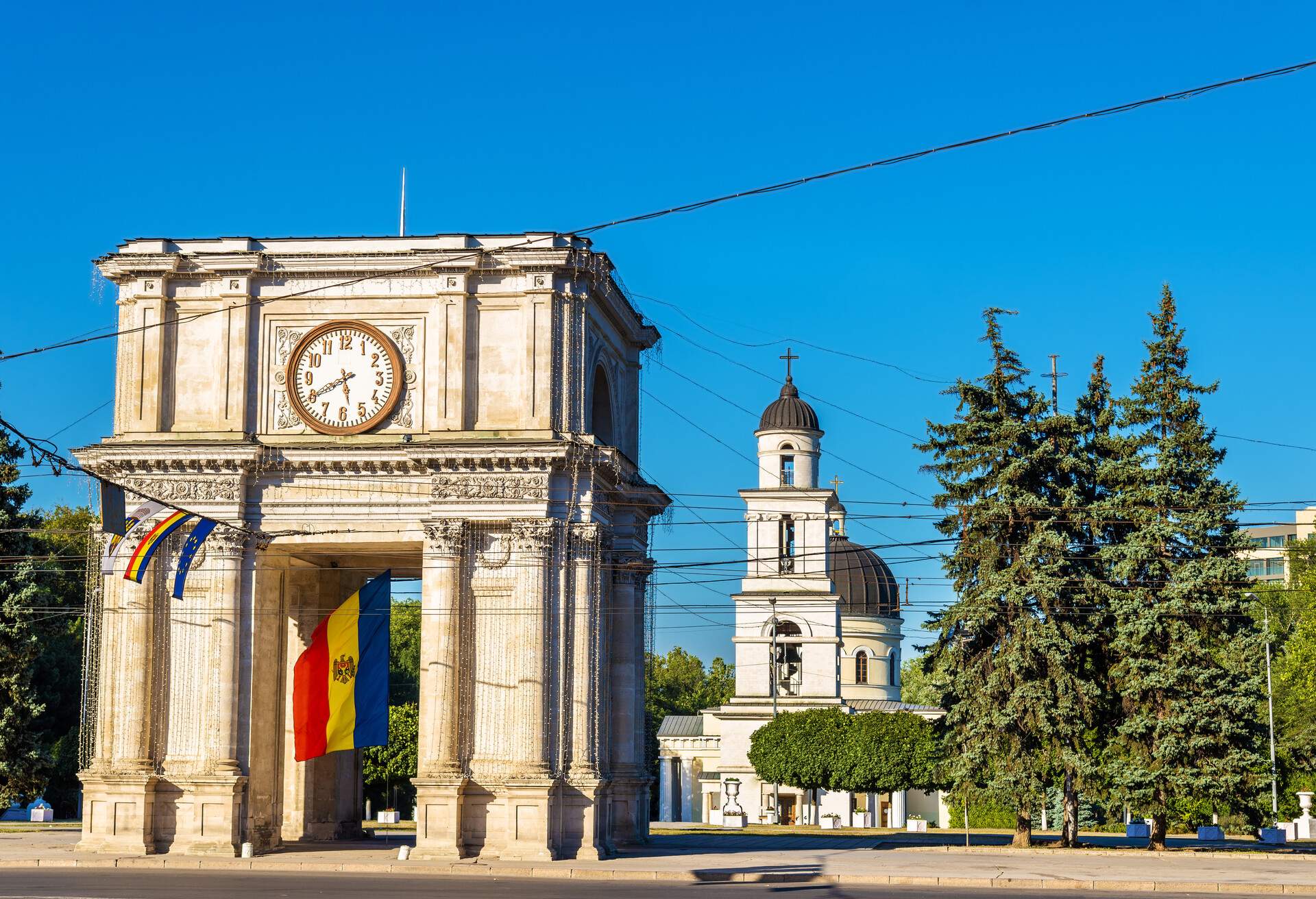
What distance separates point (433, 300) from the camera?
38.4 meters

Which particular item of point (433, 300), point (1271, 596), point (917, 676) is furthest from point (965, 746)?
point (917, 676)

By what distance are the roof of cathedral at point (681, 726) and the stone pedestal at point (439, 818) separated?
56401 millimetres

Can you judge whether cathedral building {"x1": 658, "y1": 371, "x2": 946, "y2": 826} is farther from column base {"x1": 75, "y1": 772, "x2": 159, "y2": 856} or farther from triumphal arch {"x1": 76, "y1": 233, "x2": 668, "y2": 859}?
column base {"x1": 75, "y1": 772, "x2": 159, "y2": 856}

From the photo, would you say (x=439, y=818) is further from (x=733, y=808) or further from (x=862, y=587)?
(x=862, y=587)

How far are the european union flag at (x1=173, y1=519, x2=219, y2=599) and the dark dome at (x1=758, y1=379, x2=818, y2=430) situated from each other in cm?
4139

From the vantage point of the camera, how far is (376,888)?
2895 cm

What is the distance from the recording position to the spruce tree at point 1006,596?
144 feet

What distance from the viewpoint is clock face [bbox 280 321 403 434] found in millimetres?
38469

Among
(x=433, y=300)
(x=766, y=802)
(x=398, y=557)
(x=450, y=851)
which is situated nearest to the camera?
(x=450, y=851)

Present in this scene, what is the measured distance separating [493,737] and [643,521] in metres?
8.15

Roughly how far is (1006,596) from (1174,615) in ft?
14.1

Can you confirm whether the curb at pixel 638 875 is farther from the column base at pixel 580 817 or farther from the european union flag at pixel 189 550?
the european union flag at pixel 189 550

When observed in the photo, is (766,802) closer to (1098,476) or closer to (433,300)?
(1098,476)

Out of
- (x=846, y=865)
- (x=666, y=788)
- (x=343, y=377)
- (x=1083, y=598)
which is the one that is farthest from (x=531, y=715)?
(x=666, y=788)
